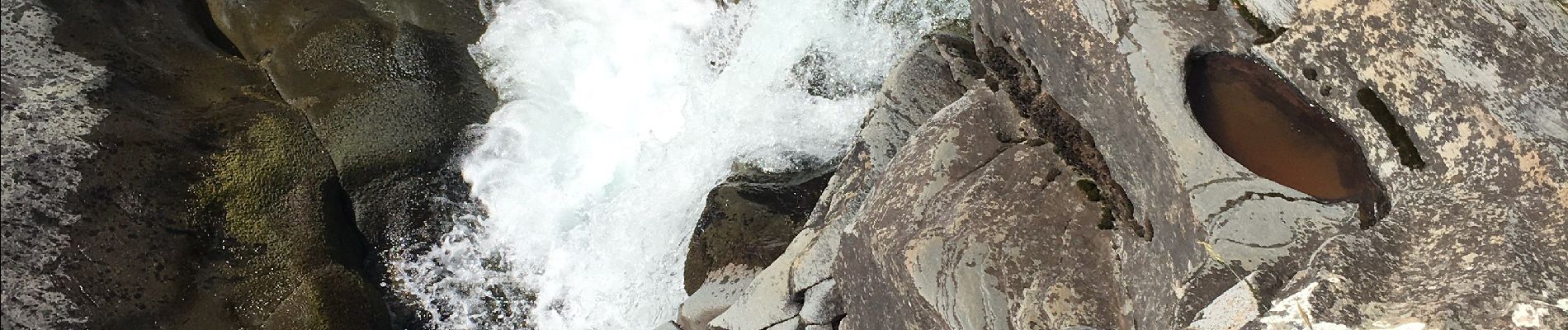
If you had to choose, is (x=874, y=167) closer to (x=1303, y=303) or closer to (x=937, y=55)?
(x=937, y=55)

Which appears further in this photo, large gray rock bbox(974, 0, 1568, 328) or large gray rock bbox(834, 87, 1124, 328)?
large gray rock bbox(834, 87, 1124, 328)

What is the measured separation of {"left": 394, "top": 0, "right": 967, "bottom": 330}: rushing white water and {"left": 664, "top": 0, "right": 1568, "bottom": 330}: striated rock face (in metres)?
2.20

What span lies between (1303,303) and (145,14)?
9875mm

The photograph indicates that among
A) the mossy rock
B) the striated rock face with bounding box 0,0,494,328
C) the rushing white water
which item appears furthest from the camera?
the rushing white water

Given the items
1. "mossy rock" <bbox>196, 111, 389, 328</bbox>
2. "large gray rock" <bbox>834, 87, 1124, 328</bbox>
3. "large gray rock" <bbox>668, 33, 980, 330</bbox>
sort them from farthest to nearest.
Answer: "mossy rock" <bbox>196, 111, 389, 328</bbox>
"large gray rock" <bbox>668, 33, 980, 330</bbox>
"large gray rock" <bbox>834, 87, 1124, 328</bbox>

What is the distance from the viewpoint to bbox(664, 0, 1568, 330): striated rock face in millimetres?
4043

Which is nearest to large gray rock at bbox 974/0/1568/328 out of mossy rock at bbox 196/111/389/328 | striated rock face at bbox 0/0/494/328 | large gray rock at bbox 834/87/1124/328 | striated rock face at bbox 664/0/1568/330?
striated rock face at bbox 664/0/1568/330

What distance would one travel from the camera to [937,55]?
7.53 meters

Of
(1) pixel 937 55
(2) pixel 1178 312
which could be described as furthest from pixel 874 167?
(2) pixel 1178 312

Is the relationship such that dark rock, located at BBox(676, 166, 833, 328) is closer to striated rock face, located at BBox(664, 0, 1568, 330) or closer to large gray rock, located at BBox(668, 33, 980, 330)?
large gray rock, located at BBox(668, 33, 980, 330)

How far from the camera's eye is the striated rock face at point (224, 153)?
7.43m

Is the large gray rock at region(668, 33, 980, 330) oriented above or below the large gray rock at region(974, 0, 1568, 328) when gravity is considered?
below

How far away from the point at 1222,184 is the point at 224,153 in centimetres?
819

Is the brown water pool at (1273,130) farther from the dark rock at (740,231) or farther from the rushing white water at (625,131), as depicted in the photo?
the dark rock at (740,231)
